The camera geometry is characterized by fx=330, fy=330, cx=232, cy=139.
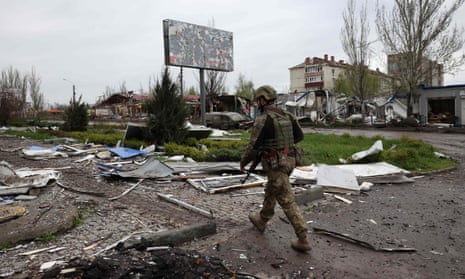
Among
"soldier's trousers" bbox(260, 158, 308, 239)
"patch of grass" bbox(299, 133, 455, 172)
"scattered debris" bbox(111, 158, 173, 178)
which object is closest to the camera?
"soldier's trousers" bbox(260, 158, 308, 239)

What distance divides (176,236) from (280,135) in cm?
159

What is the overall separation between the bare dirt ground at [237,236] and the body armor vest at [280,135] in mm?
1128

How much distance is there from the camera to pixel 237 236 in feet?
12.8

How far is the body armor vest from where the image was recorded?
141 inches

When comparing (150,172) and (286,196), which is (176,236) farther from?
(150,172)

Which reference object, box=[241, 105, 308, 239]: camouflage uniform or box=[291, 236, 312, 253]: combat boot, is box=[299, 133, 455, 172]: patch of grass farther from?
box=[291, 236, 312, 253]: combat boot

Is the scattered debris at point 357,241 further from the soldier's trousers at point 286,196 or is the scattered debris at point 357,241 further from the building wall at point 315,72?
the building wall at point 315,72

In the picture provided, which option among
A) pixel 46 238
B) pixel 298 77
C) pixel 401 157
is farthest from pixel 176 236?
pixel 298 77

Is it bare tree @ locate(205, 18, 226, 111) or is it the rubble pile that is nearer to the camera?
the rubble pile

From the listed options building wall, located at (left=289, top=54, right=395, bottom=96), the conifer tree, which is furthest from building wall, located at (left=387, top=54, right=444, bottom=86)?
building wall, located at (left=289, top=54, right=395, bottom=96)

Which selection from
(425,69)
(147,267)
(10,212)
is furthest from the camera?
(425,69)

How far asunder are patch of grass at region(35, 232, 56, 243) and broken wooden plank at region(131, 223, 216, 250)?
106 cm

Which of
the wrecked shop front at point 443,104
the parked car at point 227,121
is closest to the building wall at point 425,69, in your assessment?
the wrecked shop front at point 443,104

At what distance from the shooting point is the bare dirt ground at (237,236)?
2.96 meters
